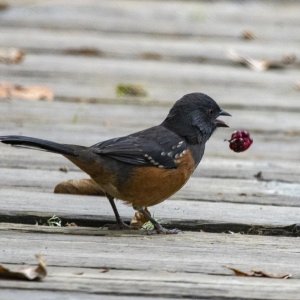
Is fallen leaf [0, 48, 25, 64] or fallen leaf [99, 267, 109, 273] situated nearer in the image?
fallen leaf [99, 267, 109, 273]

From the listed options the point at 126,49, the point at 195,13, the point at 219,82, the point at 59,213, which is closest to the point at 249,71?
the point at 219,82

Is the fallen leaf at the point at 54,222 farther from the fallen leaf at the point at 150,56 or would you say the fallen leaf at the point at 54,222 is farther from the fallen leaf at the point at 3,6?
the fallen leaf at the point at 3,6

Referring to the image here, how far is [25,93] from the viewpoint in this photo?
644 cm

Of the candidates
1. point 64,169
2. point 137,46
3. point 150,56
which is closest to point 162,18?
point 137,46

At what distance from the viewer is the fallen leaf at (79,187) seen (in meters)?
4.64

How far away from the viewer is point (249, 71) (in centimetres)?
752

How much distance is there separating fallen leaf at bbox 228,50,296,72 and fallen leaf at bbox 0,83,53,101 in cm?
179

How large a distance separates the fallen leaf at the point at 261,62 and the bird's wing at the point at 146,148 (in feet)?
9.27

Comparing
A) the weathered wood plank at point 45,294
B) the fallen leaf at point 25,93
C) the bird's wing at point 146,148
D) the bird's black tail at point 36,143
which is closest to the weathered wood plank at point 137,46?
the fallen leaf at point 25,93

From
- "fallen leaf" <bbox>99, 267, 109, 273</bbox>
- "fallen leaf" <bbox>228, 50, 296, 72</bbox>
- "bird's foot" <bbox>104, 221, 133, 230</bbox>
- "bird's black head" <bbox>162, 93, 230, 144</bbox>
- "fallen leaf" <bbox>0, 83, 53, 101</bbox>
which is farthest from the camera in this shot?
"fallen leaf" <bbox>228, 50, 296, 72</bbox>

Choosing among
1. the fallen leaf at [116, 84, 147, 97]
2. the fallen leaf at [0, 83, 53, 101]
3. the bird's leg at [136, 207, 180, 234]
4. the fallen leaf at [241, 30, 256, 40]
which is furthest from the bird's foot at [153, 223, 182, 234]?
the fallen leaf at [241, 30, 256, 40]

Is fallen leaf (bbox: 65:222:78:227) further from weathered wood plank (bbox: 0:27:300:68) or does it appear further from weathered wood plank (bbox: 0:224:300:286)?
weathered wood plank (bbox: 0:27:300:68)

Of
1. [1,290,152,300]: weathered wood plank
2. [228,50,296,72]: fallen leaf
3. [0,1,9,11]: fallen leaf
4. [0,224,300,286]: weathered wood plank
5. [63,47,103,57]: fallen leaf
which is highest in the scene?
[0,1,9,11]: fallen leaf

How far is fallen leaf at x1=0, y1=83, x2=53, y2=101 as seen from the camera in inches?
252
